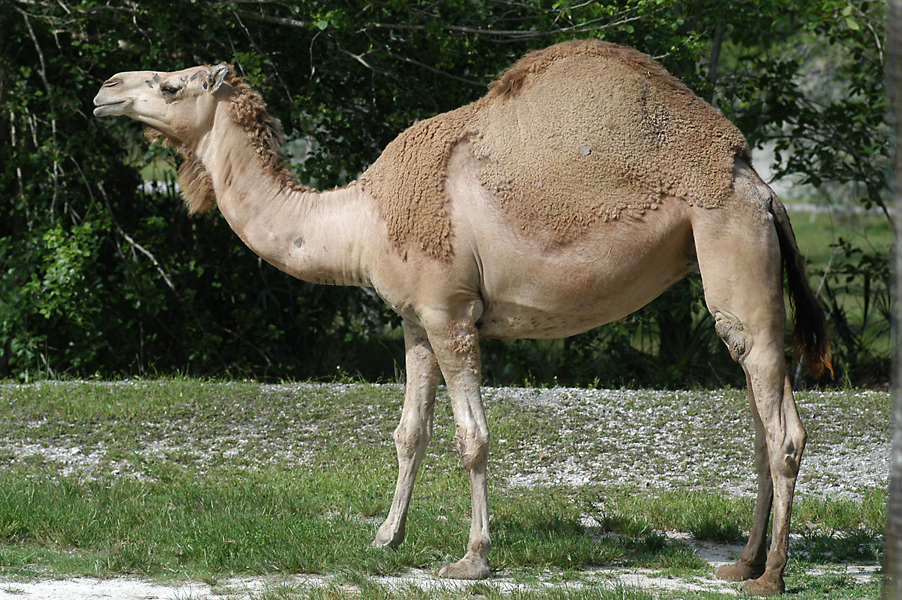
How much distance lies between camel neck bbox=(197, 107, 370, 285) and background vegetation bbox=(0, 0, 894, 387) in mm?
3075

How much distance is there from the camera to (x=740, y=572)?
4.83m

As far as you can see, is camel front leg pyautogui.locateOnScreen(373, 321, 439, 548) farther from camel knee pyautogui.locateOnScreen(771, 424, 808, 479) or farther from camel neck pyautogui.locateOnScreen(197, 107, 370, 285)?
camel knee pyautogui.locateOnScreen(771, 424, 808, 479)

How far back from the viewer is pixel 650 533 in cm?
558

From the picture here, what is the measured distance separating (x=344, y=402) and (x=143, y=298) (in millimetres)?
2934

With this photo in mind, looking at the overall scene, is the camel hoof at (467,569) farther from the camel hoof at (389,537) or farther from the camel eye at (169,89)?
the camel eye at (169,89)

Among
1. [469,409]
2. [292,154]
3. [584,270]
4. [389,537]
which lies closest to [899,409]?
[584,270]

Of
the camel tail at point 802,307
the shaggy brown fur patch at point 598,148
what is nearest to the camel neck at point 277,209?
the shaggy brown fur patch at point 598,148

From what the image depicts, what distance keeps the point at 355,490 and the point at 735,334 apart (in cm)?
277

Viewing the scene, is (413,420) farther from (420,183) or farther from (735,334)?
(735,334)

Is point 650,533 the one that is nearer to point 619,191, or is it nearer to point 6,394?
point 619,191

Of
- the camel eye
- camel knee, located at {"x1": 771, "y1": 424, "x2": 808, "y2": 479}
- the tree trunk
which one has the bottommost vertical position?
camel knee, located at {"x1": 771, "y1": 424, "x2": 808, "y2": 479}

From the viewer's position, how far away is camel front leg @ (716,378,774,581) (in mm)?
4836

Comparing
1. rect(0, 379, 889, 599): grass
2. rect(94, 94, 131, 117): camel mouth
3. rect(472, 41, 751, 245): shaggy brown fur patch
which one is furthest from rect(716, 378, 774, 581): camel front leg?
rect(94, 94, 131, 117): camel mouth

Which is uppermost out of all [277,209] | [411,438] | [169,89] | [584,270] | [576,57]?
[576,57]
